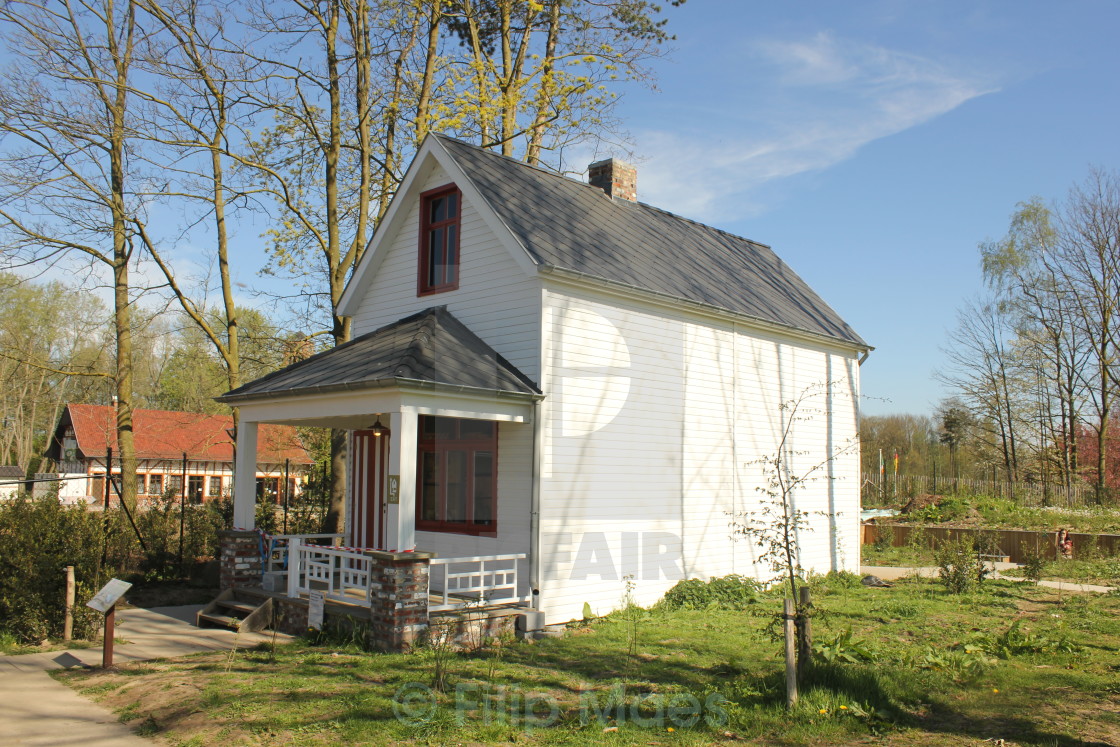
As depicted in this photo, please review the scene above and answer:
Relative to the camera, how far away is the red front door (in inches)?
532

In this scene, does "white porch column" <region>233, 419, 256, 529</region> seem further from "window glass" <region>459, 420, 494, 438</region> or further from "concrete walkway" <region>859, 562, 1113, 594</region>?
"concrete walkway" <region>859, 562, 1113, 594</region>

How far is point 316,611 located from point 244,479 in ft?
10.4

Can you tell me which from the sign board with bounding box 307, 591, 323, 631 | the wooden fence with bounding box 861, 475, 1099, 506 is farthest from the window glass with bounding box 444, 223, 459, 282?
the wooden fence with bounding box 861, 475, 1099, 506

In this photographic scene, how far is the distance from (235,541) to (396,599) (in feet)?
14.1

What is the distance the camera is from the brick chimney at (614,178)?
16.2 m

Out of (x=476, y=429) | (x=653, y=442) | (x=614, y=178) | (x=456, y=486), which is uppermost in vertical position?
(x=614, y=178)

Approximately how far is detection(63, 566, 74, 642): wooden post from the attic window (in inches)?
245

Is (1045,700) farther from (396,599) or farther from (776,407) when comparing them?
(776,407)

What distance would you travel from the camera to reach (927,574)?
53.7ft

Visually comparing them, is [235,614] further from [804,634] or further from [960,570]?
[960,570]

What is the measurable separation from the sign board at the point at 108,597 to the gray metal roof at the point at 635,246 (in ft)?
20.7

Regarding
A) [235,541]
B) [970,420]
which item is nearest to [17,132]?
[235,541]

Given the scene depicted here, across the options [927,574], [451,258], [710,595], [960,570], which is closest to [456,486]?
[451,258]

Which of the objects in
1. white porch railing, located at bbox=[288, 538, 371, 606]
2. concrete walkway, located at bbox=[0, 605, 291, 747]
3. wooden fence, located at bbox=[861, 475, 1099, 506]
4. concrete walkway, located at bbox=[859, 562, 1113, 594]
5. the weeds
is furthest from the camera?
wooden fence, located at bbox=[861, 475, 1099, 506]
